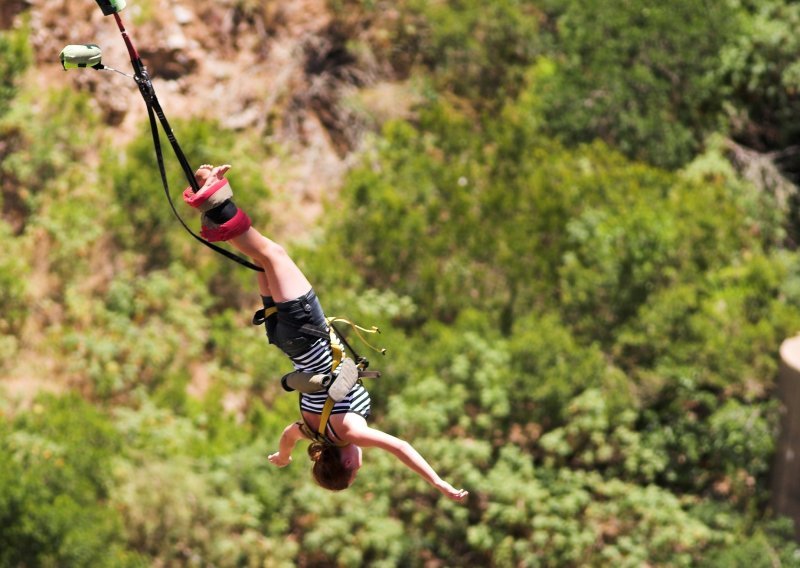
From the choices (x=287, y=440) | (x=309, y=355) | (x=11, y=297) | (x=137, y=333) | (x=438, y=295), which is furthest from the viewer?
(x=137, y=333)

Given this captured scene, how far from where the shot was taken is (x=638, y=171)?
60.5 feet

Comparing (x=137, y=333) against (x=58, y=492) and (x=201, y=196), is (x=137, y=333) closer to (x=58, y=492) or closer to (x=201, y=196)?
(x=58, y=492)

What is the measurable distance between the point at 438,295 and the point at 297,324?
35.9 ft

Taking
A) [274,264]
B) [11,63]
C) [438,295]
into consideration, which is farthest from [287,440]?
[11,63]

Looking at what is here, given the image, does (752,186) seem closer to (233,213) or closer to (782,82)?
(782,82)

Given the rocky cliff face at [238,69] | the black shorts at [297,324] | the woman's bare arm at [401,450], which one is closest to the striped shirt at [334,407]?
the woman's bare arm at [401,450]

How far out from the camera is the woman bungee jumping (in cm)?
590

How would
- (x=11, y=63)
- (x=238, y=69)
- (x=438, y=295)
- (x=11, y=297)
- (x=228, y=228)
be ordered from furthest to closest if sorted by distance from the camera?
1. (x=238, y=69)
2. (x=11, y=63)
3. (x=11, y=297)
4. (x=438, y=295)
5. (x=228, y=228)

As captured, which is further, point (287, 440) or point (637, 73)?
point (637, 73)

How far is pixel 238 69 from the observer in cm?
2302

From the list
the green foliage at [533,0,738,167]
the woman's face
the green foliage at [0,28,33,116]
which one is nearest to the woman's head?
the woman's face

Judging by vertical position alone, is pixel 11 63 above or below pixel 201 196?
below

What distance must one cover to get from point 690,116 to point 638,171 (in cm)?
328

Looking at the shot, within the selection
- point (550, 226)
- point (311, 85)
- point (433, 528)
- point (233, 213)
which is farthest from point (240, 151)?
point (233, 213)
